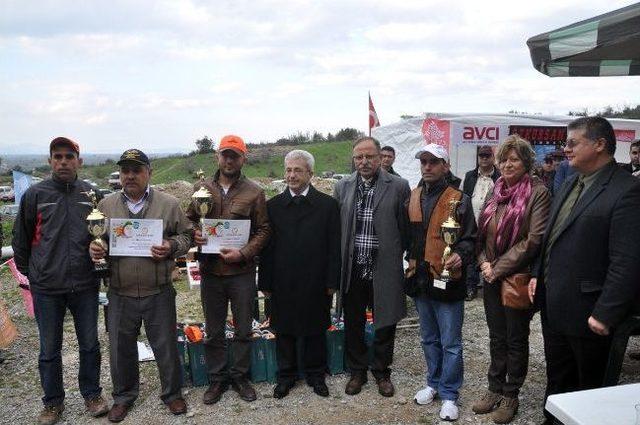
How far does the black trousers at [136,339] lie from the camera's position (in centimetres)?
389

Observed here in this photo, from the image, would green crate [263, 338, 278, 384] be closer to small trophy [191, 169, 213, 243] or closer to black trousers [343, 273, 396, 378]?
black trousers [343, 273, 396, 378]

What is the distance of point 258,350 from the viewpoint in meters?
4.60

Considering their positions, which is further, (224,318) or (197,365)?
(197,365)

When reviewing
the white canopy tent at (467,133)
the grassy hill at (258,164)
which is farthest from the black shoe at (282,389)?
the grassy hill at (258,164)

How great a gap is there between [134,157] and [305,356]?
7.37 ft

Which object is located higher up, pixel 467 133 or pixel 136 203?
pixel 467 133

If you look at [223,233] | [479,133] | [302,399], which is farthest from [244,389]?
[479,133]

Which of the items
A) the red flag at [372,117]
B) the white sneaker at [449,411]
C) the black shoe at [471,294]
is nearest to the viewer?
the white sneaker at [449,411]

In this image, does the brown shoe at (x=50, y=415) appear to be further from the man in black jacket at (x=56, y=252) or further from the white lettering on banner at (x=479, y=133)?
the white lettering on banner at (x=479, y=133)

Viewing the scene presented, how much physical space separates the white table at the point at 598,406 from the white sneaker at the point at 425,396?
7.61 feet

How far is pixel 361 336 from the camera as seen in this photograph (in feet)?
14.5

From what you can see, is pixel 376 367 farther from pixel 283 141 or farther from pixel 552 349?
pixel 283 141

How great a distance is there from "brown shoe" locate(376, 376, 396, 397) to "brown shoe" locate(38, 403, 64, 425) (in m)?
2.61

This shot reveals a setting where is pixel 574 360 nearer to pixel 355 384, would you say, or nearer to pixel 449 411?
pixel 449 411
